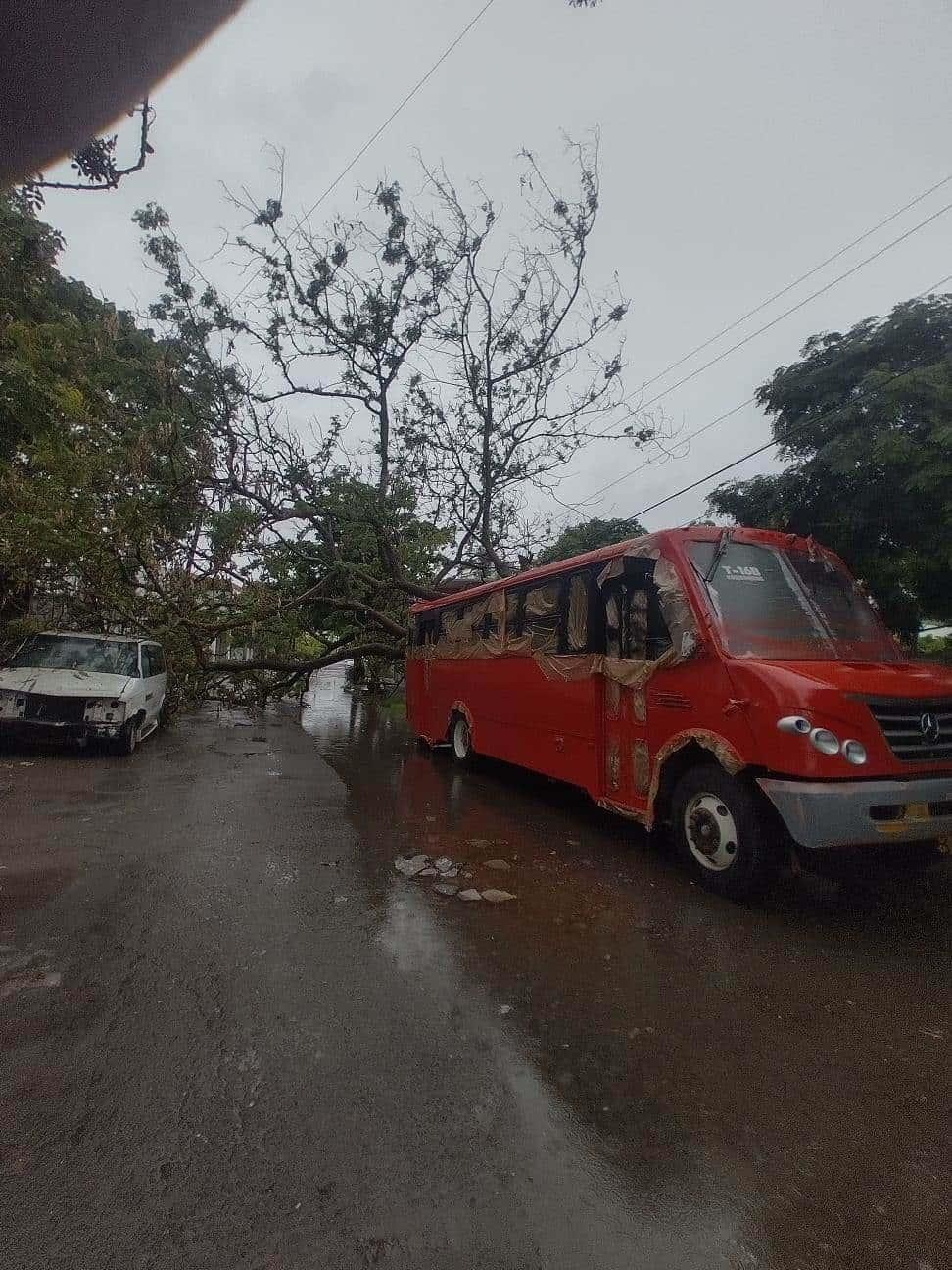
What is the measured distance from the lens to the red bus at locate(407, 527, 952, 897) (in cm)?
390

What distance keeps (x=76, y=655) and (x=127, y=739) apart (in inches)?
60.6

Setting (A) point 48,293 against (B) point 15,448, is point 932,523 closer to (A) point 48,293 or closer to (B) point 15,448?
(B) point 15,448

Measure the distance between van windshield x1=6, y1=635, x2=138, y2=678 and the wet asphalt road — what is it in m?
5.11

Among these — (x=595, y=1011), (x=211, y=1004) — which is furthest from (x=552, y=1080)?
(x=211, y=1004)

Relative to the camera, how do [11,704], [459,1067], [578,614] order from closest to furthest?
[459,1067] < [578,614] < [11,704]

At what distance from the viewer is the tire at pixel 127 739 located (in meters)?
9.37

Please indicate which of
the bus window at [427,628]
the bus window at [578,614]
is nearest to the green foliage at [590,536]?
the bus window at [427,628]

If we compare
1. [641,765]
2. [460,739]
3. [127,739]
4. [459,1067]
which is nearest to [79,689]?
[127,739]

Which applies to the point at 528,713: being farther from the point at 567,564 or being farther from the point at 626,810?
the point at 626,810

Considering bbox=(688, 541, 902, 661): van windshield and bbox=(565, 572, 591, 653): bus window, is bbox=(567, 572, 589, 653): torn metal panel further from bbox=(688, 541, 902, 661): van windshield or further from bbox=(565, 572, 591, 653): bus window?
bbox=(688, 541, 902, 661): van windshield

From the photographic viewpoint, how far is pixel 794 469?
8.12 metres

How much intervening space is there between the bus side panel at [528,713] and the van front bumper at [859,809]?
6.88 feet

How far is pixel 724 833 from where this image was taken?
444 cm

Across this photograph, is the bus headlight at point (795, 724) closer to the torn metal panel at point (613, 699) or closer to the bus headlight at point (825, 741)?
the bus headlight at point (825, 741)
